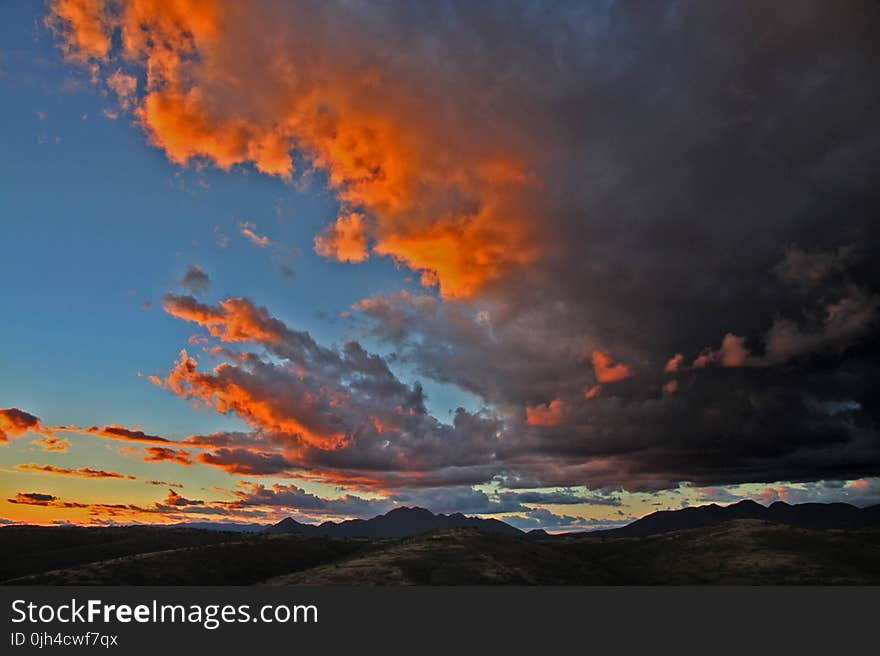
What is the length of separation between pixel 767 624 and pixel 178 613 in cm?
7607

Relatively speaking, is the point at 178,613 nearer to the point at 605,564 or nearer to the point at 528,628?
the point at 528,628

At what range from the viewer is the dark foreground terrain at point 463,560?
400 ft

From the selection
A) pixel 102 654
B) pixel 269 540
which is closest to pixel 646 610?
pixel 102 654

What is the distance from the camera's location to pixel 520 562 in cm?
14688

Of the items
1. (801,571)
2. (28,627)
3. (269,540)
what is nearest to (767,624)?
(801,571)

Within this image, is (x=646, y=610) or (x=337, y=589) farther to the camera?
(x=337, y=589)

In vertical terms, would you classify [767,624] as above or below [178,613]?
below

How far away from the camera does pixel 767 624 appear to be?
74625 mm

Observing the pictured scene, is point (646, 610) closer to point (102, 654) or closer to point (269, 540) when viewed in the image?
point (102, 654)

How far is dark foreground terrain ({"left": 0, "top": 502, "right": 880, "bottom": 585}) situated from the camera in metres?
122

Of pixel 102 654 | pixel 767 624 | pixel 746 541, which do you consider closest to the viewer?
pixel 102 654

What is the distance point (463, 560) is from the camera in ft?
447

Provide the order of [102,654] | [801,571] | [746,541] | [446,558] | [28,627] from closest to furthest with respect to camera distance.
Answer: [102,654], [28,627], [801,571], [446,558], [746,541]

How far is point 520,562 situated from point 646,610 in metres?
69.5
